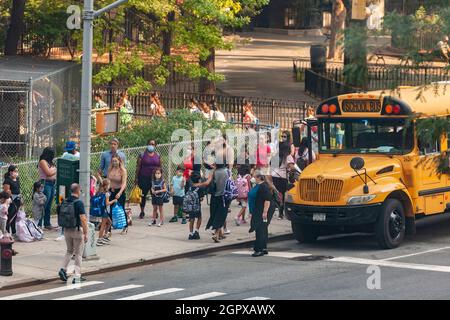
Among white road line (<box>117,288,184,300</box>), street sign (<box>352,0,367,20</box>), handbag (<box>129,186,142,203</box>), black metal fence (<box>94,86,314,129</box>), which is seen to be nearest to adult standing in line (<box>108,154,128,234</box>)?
handbag (<box>129,186,142,203</box>)

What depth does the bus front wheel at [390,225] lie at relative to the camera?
2069 cm

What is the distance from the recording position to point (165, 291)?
1717 cm

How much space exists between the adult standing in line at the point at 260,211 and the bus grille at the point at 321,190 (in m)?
0.77

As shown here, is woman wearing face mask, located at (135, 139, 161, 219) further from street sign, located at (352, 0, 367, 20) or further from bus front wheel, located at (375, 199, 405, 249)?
street sign, located at (352, 0, 367, 20)

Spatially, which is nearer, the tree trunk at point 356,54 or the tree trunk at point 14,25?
the tree trunk at point 356,54

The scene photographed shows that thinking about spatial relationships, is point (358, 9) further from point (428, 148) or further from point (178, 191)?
point (178, 191)

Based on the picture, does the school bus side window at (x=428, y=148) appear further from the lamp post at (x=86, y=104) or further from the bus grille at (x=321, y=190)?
the lamp post at (x=86, y=104)

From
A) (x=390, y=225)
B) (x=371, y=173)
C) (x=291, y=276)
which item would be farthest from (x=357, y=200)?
(x=291, y=276)

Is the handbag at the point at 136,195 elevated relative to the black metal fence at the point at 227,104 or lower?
lower

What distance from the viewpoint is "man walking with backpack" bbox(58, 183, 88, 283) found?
58.7 feet

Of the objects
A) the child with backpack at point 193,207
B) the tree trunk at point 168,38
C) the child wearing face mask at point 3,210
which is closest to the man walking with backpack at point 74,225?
the child wearing face mask at point 3,210

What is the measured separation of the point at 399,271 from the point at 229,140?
9.93m

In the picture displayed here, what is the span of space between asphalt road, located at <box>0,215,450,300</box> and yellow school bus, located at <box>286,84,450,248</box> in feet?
1.91

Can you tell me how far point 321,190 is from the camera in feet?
68.3
